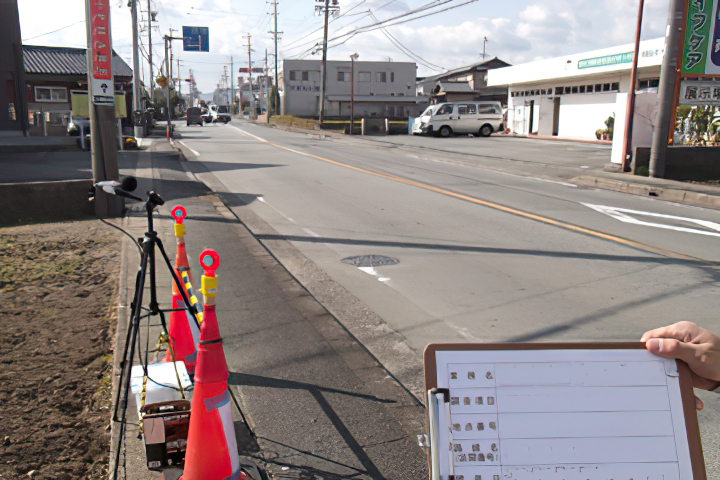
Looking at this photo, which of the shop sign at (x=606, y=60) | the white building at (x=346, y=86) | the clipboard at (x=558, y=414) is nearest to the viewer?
the clipboard at (x=558, y=414)

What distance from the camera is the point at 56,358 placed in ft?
14.8

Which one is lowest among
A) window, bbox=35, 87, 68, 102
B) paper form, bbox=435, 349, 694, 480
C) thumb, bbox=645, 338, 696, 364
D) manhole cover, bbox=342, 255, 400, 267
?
manhole cover, bbox=342, 255, 400, 267

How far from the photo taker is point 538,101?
41531mm

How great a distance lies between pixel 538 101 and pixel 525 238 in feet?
115

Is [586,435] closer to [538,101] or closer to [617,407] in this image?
[617,407]

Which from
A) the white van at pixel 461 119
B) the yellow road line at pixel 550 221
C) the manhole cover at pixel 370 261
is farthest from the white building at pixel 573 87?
the manhole cover at pixel 370 261

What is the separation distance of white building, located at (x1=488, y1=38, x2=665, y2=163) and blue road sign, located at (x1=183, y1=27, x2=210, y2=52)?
22.2m

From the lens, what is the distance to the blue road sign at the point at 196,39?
1964 inches

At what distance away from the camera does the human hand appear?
1988 mm

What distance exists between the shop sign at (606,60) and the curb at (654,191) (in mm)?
16912

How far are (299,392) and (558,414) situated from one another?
88.5 inches

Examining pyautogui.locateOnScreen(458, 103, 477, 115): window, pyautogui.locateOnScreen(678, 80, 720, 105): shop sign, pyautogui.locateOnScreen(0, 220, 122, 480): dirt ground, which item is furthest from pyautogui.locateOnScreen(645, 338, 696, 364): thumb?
pyautogui.locateOnScreen(458, 103, 477, 115): window

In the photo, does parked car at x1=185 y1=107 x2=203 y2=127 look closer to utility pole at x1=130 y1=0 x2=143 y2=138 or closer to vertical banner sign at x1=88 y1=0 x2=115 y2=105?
utility pole at x1=130 y1=0 x2=143 y2=138

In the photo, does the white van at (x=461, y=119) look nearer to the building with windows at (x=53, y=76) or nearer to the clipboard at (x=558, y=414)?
the building with windows at (x=53, y=76)
